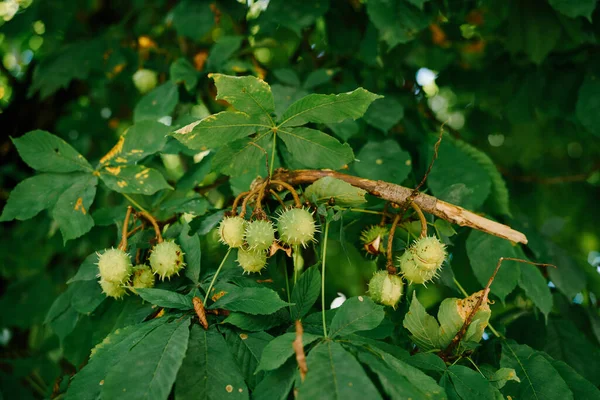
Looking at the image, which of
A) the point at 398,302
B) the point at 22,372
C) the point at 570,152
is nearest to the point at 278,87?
the point at 398,302

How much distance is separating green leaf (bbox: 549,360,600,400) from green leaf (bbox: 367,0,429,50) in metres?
1.45

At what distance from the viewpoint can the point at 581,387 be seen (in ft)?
5.04

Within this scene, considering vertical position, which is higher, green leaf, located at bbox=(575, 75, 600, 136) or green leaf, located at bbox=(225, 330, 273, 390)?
green leaf, located at bbox=(225, 330, 273, 390)

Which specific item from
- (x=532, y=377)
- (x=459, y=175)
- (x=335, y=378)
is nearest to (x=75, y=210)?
(x=335, y=378)

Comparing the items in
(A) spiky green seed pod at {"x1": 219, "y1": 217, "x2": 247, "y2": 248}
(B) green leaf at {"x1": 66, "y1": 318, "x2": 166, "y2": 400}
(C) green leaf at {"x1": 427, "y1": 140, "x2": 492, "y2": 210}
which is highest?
(A) spiky green seed pod at {"x1": 219, "y1": 217, "x2": 247, "y2": 248}

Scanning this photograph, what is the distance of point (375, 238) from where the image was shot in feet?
5.59

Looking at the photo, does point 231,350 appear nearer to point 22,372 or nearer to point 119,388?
point 119,388

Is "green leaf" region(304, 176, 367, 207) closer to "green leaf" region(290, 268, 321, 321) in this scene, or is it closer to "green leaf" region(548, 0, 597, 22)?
"green leaf" region(290, 268, 321, 321)

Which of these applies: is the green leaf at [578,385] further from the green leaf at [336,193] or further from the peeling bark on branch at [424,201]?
the green leaf at [336,193]

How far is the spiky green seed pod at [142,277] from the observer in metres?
1.69

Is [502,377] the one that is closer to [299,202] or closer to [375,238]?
[375,238]

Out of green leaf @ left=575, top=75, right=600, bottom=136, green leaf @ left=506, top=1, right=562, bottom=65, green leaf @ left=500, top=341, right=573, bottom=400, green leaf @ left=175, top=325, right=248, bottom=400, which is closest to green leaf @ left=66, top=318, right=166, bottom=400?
green leaf @ left=175, top=325, right=248, bottom=400

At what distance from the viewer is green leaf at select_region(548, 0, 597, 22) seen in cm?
221

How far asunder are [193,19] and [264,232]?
169 centimetres
